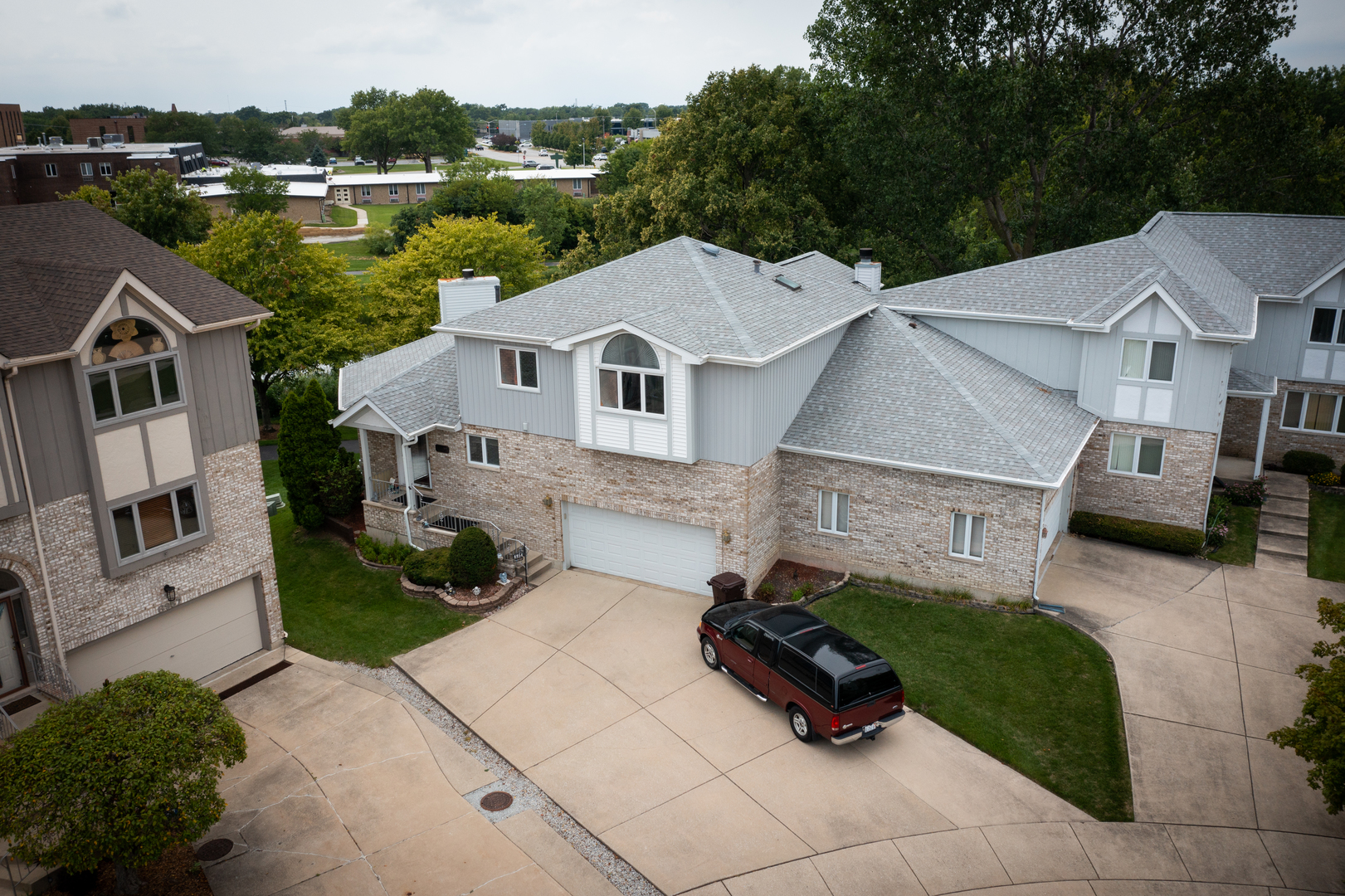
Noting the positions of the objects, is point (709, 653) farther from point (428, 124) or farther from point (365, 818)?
point (428, 124)

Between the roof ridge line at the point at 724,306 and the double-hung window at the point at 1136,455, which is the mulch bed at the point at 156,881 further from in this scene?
the double-hung window at the point at 1136,455

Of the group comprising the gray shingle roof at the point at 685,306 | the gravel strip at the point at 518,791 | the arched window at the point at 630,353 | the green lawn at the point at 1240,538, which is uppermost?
the gray shingle roof at the point at 685,306

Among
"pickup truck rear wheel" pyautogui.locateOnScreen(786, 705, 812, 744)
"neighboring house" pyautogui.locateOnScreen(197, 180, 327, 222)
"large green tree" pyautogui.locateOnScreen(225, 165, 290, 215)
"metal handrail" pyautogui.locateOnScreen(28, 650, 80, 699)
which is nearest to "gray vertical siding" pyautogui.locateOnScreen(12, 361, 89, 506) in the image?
"metal handrail" pyautogui.locateOnScreen(28, 650, 80, 699)

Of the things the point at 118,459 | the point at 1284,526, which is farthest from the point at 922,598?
the point at 118,459

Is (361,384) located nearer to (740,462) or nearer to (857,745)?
(740,462)

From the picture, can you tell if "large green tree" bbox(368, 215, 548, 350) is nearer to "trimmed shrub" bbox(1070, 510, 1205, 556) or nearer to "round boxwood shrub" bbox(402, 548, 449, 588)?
"round boxwood shrub" bbox(402, 548, 449, 588)

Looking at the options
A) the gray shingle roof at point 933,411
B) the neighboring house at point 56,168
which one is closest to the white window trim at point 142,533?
the gray shingle roof at point 933,411
